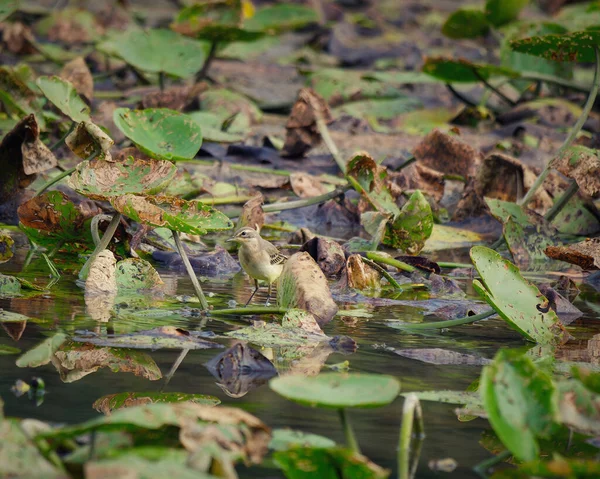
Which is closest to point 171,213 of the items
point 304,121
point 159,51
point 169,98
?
point 304,121

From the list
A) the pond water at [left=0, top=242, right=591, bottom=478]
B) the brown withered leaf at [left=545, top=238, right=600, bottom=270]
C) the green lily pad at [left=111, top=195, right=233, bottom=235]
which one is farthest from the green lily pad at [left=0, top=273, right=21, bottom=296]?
the brown withered leaf at [left=545, top=238, right=600, bottom=270]

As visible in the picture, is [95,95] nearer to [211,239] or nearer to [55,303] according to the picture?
[211,239]

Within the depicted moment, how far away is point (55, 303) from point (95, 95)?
14.8ft

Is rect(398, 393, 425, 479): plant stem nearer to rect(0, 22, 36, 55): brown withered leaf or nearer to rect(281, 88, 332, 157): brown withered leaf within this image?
rect(281, 88, 332, 157): brown withered leaf

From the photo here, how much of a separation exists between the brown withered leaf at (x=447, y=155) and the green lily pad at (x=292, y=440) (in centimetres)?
386

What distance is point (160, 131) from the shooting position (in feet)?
13.0

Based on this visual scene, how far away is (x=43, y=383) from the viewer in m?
2.12

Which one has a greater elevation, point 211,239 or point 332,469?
point 332,469

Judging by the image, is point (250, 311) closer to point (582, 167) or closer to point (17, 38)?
point (582, 167)

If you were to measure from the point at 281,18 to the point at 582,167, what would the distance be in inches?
205

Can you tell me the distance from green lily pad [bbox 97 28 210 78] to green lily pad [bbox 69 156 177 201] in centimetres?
339


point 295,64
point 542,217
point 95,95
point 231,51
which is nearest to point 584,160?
point 542,217

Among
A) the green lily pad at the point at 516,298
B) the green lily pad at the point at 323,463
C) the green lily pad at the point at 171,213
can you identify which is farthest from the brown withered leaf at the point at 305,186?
the green lily pad at the point at 323,463

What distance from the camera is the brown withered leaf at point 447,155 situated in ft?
18.3
